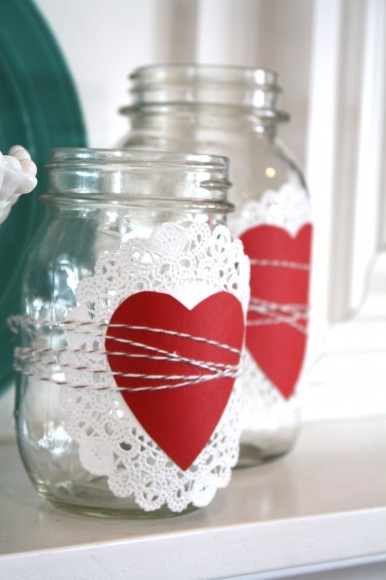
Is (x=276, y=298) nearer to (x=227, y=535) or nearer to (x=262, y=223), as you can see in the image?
(x=262, y=223)

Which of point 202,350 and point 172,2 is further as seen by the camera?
point 172,2

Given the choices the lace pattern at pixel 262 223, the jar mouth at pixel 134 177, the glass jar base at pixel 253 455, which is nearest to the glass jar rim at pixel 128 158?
the jar mouth at pixel 134 177

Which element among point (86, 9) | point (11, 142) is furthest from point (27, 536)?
point (86, 9)

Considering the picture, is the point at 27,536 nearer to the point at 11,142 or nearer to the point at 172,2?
the point at 11,142

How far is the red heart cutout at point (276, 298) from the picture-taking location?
1.91 ft

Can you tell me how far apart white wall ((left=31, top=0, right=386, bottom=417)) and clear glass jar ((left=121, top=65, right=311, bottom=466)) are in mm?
76

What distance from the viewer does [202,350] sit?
0.46 metres

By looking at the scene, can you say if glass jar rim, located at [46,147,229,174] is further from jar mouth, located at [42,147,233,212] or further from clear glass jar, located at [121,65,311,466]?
clear glass jar, located at [121,65,311,466]

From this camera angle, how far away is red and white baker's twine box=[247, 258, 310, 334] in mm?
582

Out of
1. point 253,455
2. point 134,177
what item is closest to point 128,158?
point 134,177

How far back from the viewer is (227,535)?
45cm

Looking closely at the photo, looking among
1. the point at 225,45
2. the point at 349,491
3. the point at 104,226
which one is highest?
the point at 225,45

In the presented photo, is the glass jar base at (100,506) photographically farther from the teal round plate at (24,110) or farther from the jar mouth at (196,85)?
the jar mouth at (196,85)

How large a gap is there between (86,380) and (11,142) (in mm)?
239
